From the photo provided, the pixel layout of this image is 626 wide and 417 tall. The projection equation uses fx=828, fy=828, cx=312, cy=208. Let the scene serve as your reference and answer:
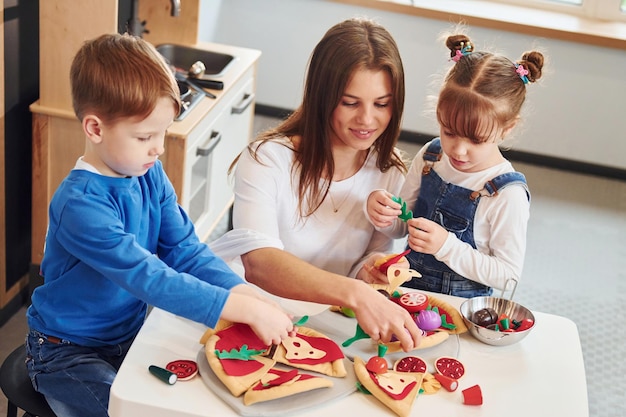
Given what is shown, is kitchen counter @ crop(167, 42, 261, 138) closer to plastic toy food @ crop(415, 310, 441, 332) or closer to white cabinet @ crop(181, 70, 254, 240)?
white cabinet @ crop(181, 70, 254, 240)

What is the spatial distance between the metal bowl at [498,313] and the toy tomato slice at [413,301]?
68 millimetres

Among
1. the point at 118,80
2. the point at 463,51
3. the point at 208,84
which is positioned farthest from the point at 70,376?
the point at 208,84

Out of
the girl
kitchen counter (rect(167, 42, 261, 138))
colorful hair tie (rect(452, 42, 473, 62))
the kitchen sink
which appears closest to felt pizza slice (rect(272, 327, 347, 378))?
the girl

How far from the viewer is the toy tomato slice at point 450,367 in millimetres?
1288

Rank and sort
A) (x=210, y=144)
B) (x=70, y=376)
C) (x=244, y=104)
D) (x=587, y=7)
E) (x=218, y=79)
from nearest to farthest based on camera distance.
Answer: (x=70, y=376)
(x=210, y=144)
(x=218, y=79)
(x=244, y=104)
(x=587, y=7)

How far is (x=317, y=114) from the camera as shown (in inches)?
64.9

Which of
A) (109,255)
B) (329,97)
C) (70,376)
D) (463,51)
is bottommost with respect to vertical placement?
(70,376)

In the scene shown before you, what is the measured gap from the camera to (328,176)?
1726mm

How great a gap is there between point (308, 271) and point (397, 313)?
23cm

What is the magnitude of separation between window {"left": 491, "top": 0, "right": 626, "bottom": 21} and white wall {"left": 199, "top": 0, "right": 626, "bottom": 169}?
0.33 metres

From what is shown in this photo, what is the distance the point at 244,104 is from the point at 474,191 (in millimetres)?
1476

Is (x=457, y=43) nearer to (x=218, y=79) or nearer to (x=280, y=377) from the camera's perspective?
(x=280, y=377)

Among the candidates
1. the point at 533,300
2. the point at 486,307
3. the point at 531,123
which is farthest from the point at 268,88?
the point at 486,307

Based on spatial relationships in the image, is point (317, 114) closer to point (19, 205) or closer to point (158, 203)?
point (158, 203)
